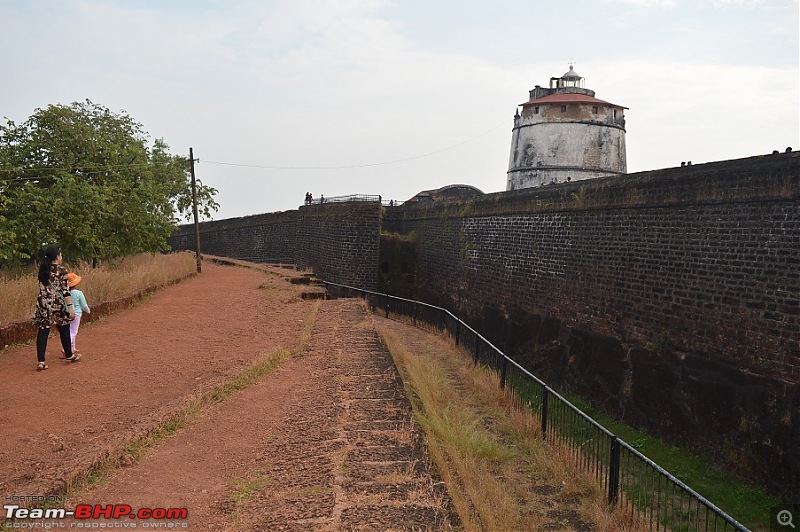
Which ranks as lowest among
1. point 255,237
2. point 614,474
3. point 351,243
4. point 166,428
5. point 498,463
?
point 498,463

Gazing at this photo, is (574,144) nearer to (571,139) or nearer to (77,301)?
(571,139)

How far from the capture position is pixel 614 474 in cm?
602

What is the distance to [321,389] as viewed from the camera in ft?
22.7

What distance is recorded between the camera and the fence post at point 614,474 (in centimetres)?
594

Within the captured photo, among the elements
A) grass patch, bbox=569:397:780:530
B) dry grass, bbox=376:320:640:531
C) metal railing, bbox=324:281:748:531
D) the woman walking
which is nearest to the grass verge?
dry grass, bbox=376:320:640:531

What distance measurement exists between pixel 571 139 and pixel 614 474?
22.7 m

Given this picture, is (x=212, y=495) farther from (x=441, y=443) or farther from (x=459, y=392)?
(x=459, y=392)


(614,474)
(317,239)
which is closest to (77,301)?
(614,474)

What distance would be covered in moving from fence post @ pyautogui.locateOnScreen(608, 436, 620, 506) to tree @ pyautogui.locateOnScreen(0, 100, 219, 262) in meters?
11.9

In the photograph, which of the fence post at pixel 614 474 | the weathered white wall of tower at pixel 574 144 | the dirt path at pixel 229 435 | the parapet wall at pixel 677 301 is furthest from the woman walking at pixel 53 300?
the weathered white wall of tower at pixel 574 144

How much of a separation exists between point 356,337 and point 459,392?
1.97 metres

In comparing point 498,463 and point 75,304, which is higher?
point 75,304

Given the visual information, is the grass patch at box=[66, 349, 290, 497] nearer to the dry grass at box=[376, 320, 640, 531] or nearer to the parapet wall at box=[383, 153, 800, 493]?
the dry grass at box=[376, 320, 640, 531]

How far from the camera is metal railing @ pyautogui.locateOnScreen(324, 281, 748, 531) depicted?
5.54 metres
